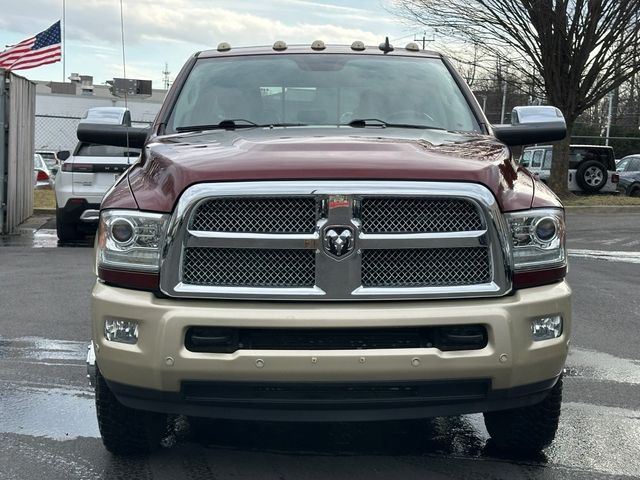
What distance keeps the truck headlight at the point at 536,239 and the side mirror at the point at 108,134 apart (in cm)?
228

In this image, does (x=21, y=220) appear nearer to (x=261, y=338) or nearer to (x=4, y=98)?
(x=4, y=98)

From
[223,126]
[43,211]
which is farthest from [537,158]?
[223,126]

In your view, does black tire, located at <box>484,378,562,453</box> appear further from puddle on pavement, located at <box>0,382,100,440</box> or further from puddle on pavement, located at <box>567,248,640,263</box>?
puddle on pavement, located at <box>567,248,640,263</box>

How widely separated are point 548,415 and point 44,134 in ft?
138

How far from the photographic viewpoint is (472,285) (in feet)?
11.3

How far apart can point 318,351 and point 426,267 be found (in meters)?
0.54

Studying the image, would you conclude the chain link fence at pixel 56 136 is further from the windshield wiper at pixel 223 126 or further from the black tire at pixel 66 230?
the windshield wiper at pixel 223 126

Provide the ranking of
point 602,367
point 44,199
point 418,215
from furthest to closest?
1. point 44,199
2. point 602,367
3. point 418,215

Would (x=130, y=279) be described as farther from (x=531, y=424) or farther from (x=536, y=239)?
(x=531, y=424)

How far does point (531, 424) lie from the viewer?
398 cm

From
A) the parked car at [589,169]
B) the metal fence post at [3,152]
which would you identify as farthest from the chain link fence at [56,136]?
the metal fence post at [3,152]

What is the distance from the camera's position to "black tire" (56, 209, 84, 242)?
41.7ft

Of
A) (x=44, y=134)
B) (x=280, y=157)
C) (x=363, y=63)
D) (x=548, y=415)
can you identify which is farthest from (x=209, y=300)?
(x=44, y=134)

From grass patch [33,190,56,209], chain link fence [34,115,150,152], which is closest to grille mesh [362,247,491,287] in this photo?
grass patch [33,190,56,209]
